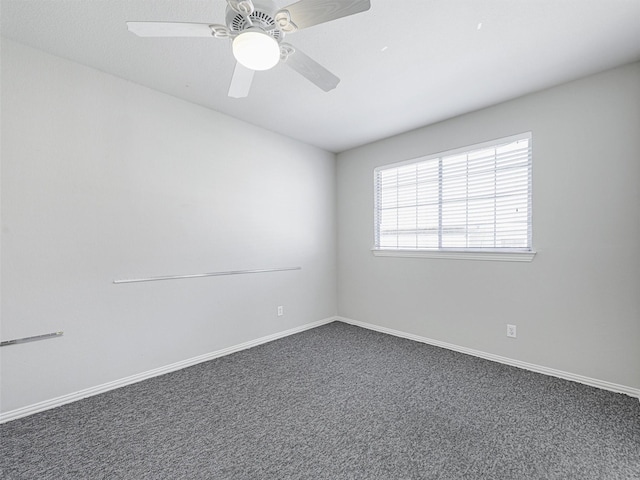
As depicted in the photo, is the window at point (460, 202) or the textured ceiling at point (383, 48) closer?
the textured ceiling at point (383, 48)

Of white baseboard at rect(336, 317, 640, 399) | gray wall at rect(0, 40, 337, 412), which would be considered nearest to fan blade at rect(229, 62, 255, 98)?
gray wall at rect(0, 40, 337, 412)

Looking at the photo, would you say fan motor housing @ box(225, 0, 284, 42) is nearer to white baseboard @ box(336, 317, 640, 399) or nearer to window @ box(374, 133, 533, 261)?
window @ box(374, 133, 533, 261)

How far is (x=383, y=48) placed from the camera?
80.1 inches

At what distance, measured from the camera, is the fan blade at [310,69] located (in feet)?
4.92

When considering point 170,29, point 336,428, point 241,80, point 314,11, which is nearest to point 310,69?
point 314,11

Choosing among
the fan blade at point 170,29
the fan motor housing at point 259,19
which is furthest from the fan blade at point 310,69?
the fan blade at point 170,29

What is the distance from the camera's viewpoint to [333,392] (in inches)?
90.7

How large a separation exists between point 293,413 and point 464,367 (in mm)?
1698

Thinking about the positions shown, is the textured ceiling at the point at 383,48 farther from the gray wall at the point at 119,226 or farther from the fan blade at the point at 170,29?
the fan blade at the point at 170,29

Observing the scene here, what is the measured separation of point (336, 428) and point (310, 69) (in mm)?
2163

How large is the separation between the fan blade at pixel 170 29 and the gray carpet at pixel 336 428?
2.17 m

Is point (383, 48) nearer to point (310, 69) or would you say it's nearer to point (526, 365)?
point (310, 69)

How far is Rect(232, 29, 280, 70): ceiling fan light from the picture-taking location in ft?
4.11

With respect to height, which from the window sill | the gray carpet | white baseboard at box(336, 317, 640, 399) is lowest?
the gray carpet
